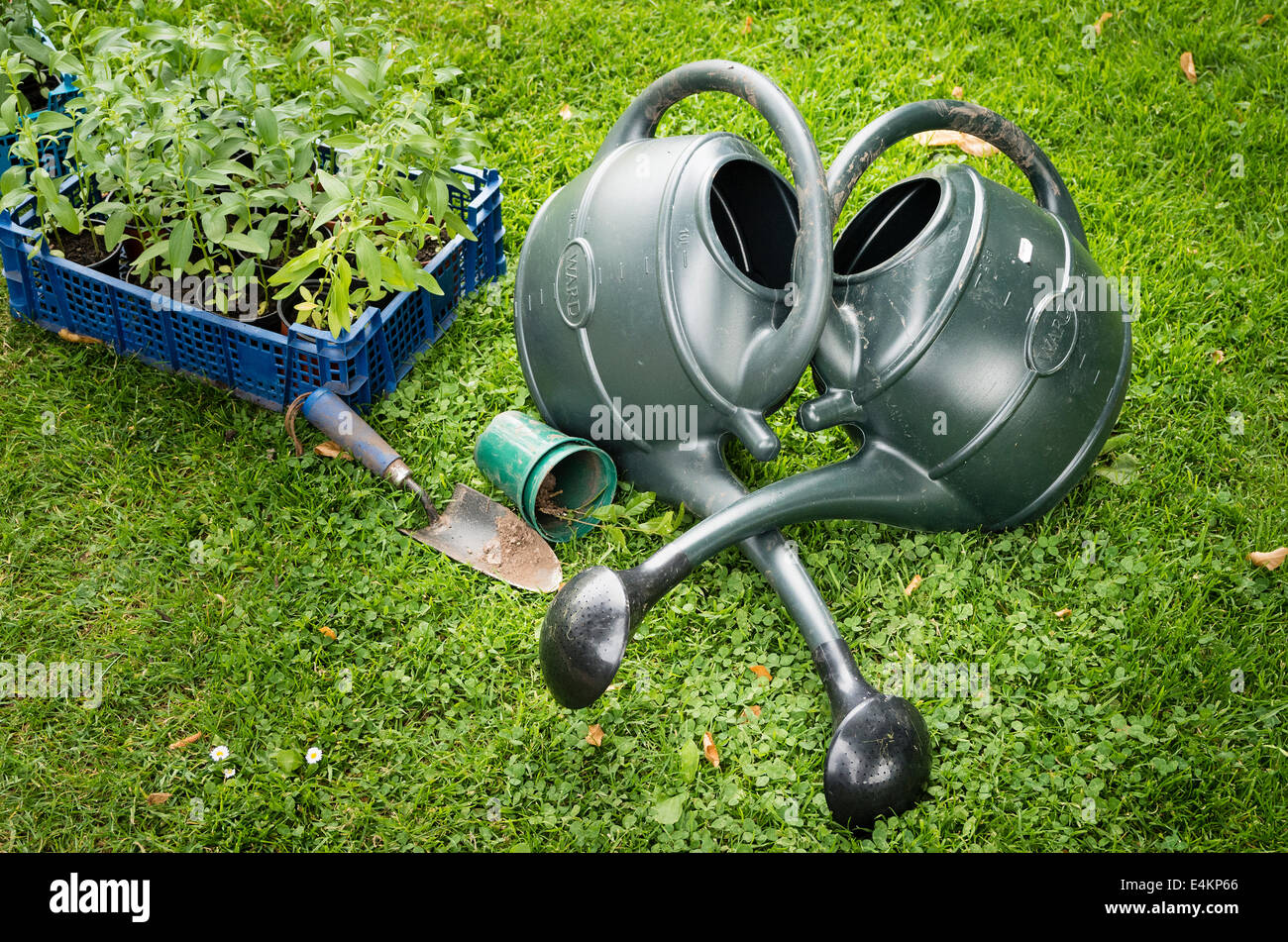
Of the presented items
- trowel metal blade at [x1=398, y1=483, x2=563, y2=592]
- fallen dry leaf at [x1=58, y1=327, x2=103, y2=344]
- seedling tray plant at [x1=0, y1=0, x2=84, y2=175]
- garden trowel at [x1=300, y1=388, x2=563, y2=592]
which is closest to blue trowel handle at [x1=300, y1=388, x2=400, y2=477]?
garden trowel at [x1=300, y1=388, x2=563, y2=592]

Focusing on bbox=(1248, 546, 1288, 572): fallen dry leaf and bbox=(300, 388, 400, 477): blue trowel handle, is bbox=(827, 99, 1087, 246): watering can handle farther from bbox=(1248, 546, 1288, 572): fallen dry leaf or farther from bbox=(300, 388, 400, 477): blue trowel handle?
bbox=(300, 388, 400, 477): blue trowel handle

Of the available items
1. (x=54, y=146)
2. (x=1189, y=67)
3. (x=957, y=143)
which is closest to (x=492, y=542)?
(x=54, y=146)

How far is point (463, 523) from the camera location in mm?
2539

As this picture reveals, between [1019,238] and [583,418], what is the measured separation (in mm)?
1011

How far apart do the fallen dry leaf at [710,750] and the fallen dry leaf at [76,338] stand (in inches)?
73.6

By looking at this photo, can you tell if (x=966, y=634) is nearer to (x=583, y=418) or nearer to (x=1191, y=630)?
(x=1191, y=630)

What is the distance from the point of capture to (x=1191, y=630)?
7.70 ft

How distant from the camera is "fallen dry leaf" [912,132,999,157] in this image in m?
3.32

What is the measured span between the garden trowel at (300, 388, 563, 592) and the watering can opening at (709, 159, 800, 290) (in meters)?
0.81

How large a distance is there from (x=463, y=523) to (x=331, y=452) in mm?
380

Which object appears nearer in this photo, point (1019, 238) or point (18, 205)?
point (1019, 238)

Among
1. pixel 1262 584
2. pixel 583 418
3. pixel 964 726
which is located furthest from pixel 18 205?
pixel 1262 584

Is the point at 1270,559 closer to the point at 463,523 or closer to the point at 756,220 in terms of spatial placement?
the point at 756,220

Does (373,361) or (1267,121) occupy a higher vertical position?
(1267,121)
